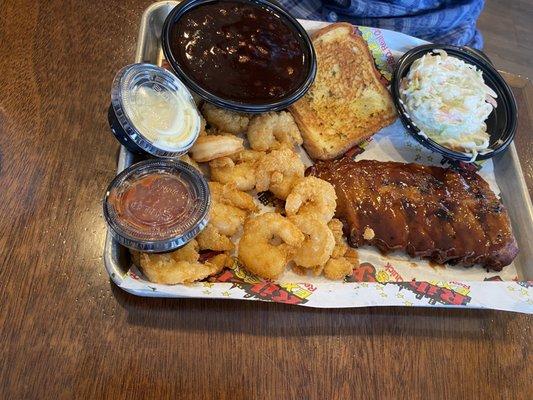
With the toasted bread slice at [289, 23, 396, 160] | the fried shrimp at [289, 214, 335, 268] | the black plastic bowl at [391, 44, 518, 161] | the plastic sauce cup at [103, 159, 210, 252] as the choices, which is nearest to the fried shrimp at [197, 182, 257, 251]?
the plastic sauce cup at [103, 159, 210, 252]

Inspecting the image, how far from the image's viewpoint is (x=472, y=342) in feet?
7.89

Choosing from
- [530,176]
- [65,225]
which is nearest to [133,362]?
[65,225]

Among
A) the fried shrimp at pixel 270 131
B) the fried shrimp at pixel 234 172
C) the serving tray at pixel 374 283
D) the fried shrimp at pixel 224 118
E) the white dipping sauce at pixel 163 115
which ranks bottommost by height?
the serving tray at pixel 374 283

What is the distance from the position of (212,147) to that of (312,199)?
0.56 metres

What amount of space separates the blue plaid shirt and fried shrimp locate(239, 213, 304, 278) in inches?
70.1

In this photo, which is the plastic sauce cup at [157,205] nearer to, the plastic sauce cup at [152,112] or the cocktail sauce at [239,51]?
the plastic sauce cup at [152,112]

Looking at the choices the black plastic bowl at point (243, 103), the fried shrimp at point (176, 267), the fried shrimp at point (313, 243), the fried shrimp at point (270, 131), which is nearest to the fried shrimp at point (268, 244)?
the fried shrimp at point (313, 243)

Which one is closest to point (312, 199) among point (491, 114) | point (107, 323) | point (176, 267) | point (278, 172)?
point (278, 172)

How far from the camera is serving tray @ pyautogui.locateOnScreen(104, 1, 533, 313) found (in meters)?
2.06

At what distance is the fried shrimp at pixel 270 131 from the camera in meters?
2.56

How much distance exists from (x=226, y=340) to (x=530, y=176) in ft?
7.19

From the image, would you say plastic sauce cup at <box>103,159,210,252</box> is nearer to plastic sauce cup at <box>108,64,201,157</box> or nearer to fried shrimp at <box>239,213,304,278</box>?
plastic sauce cup at <box>108,64,201,157</box>

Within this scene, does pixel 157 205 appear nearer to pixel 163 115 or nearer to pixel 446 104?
pixel 163 115

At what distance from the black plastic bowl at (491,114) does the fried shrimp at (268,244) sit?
1074 millimetres
